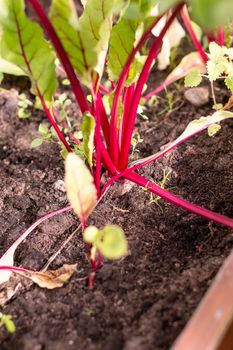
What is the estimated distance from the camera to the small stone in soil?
1416mm

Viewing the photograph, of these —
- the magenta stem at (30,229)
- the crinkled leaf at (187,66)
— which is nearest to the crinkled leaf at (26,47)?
the magenta stem at (30,229)

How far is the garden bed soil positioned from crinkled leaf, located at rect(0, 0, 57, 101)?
298 millimetres

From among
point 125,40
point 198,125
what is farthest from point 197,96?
point 125,40

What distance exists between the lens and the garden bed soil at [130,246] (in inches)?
36.0

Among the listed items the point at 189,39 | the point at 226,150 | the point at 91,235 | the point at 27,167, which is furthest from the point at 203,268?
the point at 189,39

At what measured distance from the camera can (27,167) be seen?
130cm

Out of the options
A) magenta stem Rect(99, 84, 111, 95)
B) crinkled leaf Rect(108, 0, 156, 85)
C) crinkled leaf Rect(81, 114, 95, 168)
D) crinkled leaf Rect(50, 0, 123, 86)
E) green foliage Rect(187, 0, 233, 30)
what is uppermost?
green foliage Rect(187, 0, 233, 30)

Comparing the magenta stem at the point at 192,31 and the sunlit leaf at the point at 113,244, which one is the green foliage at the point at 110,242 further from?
the magenta stem at the point at 192,31

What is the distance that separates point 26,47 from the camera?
95 centimetres

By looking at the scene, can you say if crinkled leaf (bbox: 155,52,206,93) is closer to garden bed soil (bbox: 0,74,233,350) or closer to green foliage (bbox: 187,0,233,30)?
garden bed soil (bbox: 0,74,233,350)

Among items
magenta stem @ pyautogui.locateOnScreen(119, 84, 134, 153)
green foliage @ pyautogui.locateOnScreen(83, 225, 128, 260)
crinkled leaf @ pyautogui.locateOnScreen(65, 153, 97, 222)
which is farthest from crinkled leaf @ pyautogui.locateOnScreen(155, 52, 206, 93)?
green foliage @ pyautogui.locateOnScreen(83, 225, 128, 260)

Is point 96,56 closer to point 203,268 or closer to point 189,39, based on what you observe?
point 203,268

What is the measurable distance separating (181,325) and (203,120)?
17.7 inches

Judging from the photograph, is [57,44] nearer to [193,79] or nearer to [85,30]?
[85,30]
